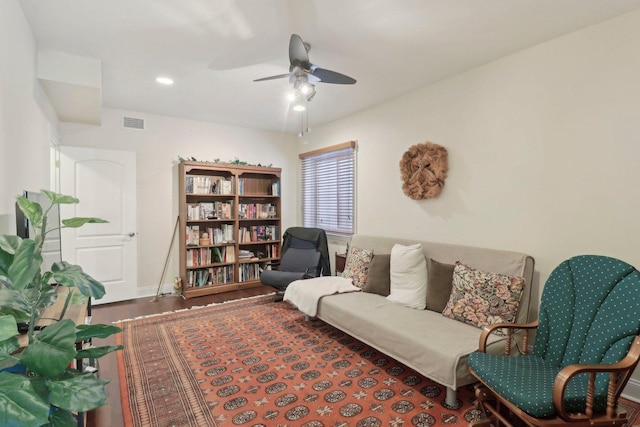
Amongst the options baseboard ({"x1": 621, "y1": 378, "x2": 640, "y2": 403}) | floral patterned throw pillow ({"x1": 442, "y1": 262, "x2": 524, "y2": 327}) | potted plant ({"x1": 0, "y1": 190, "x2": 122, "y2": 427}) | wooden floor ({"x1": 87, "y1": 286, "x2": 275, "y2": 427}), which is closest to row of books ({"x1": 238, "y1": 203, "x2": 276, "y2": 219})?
wooden floor ({"x1": 87, "y1": 286, "x2": 275, "y2": 427})

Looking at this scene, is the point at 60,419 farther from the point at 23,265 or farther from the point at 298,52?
the point at 298,52

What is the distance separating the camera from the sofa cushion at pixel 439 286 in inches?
104

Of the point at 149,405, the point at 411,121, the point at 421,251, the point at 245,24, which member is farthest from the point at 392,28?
the point at 149,405

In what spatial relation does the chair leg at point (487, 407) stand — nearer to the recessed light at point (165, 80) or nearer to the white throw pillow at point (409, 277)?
the white throw pillow at point (409, 277)

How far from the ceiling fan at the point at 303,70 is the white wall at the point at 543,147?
1304 millimetres

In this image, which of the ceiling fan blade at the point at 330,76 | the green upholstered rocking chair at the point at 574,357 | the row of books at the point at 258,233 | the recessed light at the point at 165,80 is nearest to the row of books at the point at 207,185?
the row of books at the point at 258,233

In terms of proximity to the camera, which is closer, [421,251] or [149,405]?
[149,405]

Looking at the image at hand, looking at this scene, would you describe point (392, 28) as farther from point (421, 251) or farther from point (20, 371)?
point (20, 371)

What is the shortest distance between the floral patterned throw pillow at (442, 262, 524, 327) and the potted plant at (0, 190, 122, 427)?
7.48 feet

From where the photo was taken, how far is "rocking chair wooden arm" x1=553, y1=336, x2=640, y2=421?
140cm

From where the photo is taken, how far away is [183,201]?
4336 millimetres

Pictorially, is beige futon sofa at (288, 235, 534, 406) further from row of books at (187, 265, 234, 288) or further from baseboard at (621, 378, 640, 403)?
row of books at (187, 265, 234, 288)

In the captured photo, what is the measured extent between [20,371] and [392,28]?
2624 millimetres

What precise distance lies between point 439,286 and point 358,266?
957mm
